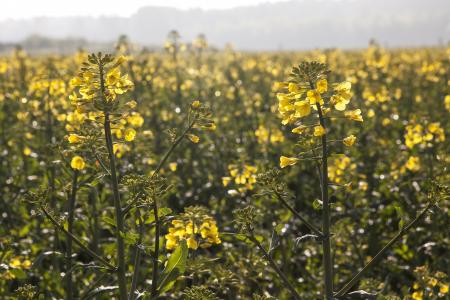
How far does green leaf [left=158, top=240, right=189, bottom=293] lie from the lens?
2.34 meters

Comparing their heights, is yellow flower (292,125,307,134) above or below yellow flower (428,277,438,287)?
above

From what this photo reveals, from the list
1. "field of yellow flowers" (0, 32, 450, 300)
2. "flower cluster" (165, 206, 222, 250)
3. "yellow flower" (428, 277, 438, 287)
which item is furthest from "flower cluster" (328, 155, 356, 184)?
"flower cluster" (165, 206, 222, 250)

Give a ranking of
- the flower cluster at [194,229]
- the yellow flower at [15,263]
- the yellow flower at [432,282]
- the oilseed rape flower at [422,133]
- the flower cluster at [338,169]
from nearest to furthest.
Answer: the flower cluster at [194,229] → the yellow flower at [432,282] → the yellow flower at [15,263] → the flower cluster at [338,169] → the oilseed rape flower at [422,133]

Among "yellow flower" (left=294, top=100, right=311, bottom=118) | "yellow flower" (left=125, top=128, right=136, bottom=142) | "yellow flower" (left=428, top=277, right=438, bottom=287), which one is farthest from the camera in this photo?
"yellow flower" (left=428, top=277, right=438, bottom=287)

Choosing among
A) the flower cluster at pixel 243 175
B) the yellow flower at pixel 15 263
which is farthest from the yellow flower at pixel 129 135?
the flower cluster at pixel 243 175

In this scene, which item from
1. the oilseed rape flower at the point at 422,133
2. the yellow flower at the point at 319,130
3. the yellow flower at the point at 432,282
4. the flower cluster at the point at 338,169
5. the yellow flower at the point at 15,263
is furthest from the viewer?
the oilseed rape flower at the point at 422,133

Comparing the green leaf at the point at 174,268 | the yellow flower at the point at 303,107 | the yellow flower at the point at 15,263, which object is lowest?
the yellow flower at the point at 15,263

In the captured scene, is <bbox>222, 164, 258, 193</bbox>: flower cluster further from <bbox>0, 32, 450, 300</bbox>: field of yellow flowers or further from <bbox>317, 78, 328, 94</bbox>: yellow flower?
<bbox>317, 78, 328, 94</bbox>: yellow flower

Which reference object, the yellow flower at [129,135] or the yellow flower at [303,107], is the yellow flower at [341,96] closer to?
the yellow flower at [303,107]

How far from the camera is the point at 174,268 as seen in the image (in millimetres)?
2352

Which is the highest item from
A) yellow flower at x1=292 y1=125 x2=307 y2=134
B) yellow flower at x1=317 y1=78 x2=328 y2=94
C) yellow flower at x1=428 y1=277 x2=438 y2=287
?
yellow flower at x1=317 y1=78 x2=328 y2=94

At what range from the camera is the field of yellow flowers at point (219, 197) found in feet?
7.75

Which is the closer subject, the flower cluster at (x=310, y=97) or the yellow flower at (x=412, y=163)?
the flower cluster at (x=310, y=97)

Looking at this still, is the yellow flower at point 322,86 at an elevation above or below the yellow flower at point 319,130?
above
